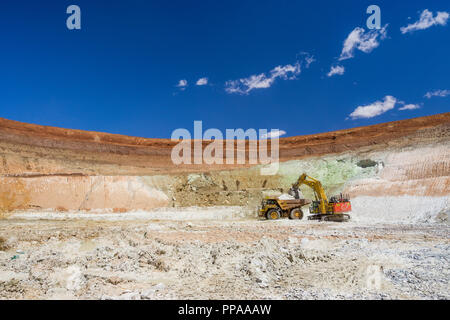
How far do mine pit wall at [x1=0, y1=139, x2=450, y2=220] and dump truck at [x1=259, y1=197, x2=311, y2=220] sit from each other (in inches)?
176

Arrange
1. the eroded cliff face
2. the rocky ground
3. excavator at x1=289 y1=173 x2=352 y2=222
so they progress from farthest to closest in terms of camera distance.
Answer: the eroded cliff face → excavator at x1=289 y1=173 x2=352 y2=222 → the rocky ground

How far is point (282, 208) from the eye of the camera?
17797 millimetres

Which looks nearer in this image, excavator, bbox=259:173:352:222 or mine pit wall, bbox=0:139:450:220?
excavator, bbox=259:173:352:222

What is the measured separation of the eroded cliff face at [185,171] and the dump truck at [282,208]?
6.89m

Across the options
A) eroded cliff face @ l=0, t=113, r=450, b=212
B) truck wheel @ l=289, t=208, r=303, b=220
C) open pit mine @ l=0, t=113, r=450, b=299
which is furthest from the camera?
eroded cliff face @ l=0, t=113, r=450, b=212

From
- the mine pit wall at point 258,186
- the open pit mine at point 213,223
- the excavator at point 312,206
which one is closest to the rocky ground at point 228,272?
the open pit mine at point 213,223

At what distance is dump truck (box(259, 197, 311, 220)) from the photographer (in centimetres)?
1777

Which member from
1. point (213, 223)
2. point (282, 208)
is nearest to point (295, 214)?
point (282, 208)

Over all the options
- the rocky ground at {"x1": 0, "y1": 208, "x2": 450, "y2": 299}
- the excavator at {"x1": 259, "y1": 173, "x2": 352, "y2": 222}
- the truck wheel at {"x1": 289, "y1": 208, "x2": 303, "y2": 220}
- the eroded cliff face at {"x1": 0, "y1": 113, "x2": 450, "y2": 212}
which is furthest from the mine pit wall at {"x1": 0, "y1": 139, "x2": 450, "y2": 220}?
the rocky ground at {"x1": 0, "y1": 208, "x2": 450, "y2": 299}

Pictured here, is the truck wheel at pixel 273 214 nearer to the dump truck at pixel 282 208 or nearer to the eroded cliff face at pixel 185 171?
the dump truck at pixel 282 208

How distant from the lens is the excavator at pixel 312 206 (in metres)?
16.3

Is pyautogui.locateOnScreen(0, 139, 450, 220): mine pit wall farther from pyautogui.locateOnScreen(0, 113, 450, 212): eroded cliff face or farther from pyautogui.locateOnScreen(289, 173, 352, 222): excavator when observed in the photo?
pyautogui.locateOnScreen(289, 173, 352, 222): excavator

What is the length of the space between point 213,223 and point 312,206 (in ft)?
18.6
